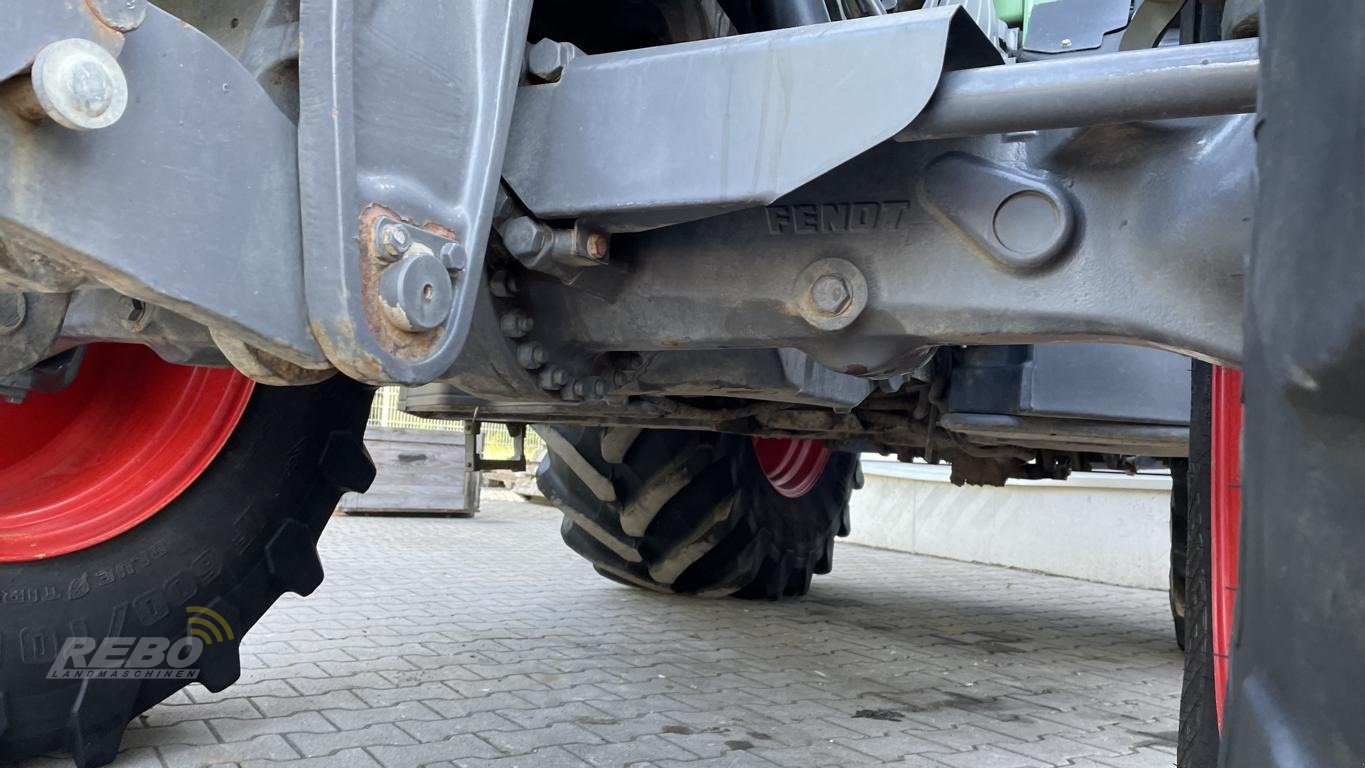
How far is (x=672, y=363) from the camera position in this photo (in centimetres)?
168

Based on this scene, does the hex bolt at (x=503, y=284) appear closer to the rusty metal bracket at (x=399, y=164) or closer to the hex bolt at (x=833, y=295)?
the rusty metal bracket at (x=399, y=164)

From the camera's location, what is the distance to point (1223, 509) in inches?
54.6

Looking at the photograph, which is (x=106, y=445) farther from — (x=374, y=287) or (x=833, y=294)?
(x=833, y=294)

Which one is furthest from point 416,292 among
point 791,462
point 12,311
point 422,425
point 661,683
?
point 422,425

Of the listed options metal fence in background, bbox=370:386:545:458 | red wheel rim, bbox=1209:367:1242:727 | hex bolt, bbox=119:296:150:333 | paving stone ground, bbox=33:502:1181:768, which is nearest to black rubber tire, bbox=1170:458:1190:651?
paving stone ground, bbox=33:502:1181:768

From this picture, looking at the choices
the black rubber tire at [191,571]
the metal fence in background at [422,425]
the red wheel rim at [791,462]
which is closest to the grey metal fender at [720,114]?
the black rubber tire at [191,571]

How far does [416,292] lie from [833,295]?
18.8 inches

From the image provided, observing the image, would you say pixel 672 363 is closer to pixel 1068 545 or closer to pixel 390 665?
pixel 390 665

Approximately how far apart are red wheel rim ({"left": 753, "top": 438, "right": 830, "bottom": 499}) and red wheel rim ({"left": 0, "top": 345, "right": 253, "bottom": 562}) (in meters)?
2.11

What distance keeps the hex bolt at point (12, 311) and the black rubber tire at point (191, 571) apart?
689 millimetres

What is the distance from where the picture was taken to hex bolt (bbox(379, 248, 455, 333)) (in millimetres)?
940

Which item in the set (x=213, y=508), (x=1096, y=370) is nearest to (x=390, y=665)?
(x=213, y=508)

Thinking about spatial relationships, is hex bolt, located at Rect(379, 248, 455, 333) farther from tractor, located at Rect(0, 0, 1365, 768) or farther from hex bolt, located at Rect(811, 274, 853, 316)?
hex bolt, located at Rect(811, 274, 853, 316)

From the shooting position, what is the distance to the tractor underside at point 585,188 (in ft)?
2.66
